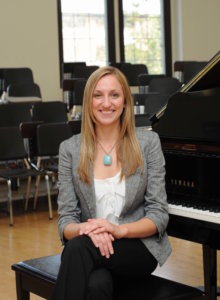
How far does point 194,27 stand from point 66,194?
1119 centimetres

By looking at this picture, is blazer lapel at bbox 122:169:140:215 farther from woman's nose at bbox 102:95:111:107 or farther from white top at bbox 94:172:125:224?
woman's nose at bbox 102:95:111:107

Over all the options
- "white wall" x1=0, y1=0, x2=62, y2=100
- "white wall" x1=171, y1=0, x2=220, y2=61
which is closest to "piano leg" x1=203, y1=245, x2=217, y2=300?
"white wall" x1=0, y1=0, x2=62, y2=100

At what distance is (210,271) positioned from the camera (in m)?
3.58

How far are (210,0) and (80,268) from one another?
471 inches

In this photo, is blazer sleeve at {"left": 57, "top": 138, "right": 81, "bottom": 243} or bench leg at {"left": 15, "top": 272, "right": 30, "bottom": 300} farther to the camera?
bench leg at {"left": 15, "top": 272, "right": 30, "bottom": 300}

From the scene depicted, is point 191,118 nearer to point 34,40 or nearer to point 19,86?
point 19,86

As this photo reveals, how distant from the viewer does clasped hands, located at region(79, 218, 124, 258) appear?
2662 millimetres

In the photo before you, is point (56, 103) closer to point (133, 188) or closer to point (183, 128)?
point (183, 128)

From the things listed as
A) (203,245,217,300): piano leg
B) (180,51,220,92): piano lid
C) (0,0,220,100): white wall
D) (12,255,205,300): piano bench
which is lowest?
(203,245,217,300): piano leg

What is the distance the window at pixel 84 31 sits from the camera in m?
12.2

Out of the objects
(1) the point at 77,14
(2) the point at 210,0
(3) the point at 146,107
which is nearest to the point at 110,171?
(3) the point at 146,107

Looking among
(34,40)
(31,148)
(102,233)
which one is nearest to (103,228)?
(102,233)

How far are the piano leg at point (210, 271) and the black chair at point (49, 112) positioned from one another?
479 centimetres

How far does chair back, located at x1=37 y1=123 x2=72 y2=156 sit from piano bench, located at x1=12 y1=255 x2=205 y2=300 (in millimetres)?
3944
